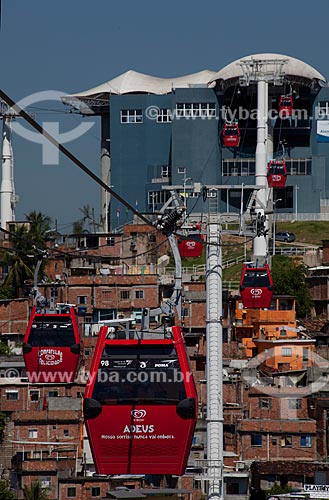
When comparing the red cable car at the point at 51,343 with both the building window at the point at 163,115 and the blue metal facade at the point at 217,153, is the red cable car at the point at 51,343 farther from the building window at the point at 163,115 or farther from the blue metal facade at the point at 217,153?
the building window at the point at 163,115

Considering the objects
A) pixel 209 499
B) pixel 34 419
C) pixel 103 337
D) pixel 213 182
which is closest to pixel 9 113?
pixel 213 182

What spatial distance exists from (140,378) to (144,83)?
8282cm

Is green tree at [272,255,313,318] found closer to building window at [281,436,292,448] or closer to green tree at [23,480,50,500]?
building window at [281,436,292,448]

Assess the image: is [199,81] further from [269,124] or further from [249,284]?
[249,284]

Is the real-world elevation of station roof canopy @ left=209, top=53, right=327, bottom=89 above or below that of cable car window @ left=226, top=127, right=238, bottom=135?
above

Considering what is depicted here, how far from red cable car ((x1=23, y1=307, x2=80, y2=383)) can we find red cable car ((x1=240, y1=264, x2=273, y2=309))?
15.6m

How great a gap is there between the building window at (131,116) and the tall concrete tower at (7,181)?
8.14 m

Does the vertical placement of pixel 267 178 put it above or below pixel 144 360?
above

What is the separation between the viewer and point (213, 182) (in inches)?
3620

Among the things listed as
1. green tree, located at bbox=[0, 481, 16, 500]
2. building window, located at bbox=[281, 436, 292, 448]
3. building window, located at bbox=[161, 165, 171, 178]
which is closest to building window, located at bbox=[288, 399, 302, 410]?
building window, located at bbox=[281, 436, 292, 448]

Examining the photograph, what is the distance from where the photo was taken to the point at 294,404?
56.3 m

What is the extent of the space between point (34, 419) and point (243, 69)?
136ft

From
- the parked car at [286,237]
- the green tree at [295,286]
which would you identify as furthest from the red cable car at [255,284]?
the parked car at [286,237]

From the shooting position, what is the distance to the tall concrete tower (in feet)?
294
